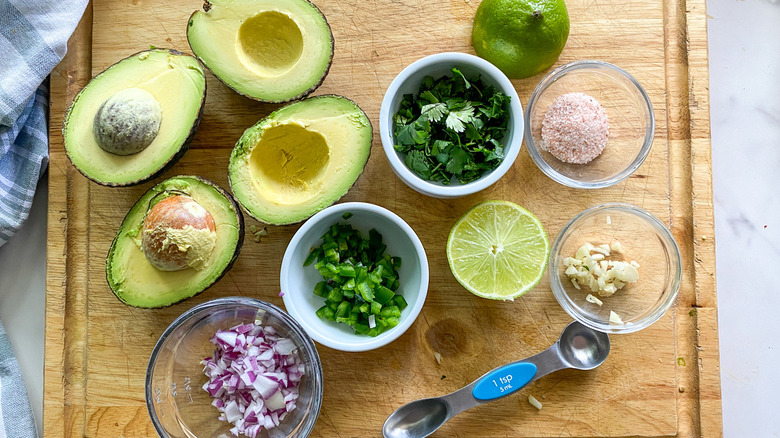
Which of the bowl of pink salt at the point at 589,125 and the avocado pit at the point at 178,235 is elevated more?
the bowl of pink salt at the point at 589,125

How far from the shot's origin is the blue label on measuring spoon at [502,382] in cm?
162

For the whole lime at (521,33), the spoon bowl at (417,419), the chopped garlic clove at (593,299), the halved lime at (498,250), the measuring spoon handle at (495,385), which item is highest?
the whole lime at (521,33)

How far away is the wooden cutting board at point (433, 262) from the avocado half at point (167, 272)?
0.63ft

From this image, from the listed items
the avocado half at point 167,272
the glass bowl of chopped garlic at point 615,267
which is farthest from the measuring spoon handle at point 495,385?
the avocado half at point 167,272

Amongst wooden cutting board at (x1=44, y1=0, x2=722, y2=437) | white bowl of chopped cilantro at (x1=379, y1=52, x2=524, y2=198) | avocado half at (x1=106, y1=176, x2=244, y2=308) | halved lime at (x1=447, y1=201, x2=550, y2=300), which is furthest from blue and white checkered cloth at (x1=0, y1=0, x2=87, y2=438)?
halved lime at (x1=447, y1=201, x2=550, y2=300)

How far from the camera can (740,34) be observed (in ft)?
6.37

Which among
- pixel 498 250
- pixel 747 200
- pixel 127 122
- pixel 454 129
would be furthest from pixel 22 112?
pixel 747 200

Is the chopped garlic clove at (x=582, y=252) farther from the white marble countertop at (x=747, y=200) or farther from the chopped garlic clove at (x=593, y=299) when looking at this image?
the white marble countertop at (x=747, y=200)

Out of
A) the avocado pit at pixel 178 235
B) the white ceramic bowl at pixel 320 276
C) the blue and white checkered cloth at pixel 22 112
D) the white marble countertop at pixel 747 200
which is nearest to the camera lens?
the avocado pit at pixel 178 235

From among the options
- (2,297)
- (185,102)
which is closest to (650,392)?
(185,102)

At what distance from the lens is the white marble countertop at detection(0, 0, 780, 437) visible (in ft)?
6.25

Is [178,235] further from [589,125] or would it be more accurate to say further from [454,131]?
[589,125]

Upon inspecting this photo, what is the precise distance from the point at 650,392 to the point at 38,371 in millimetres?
1803

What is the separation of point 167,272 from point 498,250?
33.5 inches
